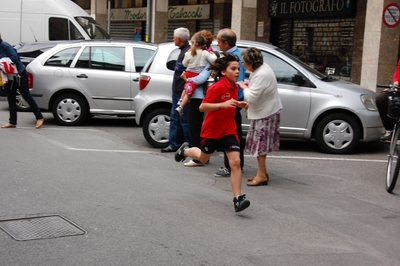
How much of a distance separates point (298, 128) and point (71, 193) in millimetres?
4473

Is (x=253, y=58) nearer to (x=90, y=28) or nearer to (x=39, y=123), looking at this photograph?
(x=39, y=123)

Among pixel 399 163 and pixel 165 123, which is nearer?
pixel 399 163

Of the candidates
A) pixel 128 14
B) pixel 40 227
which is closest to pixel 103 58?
pixel 40 227

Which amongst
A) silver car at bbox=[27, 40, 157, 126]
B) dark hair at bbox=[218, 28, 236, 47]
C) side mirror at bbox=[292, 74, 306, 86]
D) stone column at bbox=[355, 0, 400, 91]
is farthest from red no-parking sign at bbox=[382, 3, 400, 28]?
dark hair at bbox=[218, 28, 236, 47]

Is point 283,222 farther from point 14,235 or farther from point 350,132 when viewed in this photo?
point 350,132

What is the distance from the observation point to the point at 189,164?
28.9ft

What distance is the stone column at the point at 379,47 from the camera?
14.5m

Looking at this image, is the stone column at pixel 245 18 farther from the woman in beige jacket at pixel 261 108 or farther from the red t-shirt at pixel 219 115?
the red t-shirt at pixel 219 115

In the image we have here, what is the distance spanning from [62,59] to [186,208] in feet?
21.4

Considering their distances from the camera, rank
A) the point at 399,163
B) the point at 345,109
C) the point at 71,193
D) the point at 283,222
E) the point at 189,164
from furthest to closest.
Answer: the point at 345,109
the point at 189,164
the point at 399,163
the point at 71,193
the point at 283,222

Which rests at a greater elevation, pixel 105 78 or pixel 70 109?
pixel 105 78

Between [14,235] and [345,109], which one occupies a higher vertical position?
[345,109]

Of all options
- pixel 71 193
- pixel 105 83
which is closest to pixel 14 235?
pixel 71 193

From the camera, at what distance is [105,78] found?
460 inches
